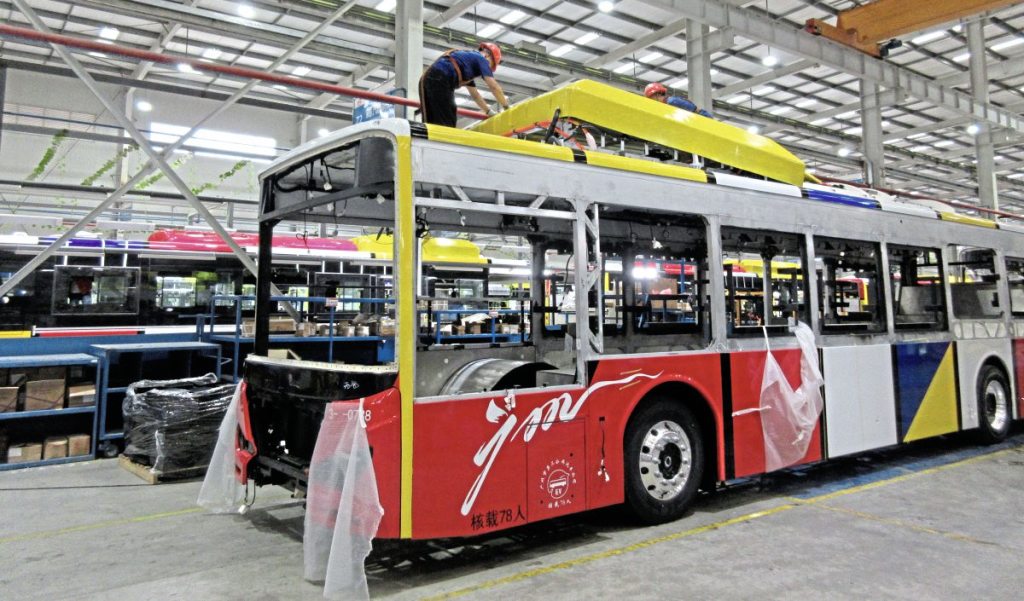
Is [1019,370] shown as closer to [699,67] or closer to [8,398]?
[699,67]

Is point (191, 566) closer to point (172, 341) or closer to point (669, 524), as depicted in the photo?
point (669, 524)

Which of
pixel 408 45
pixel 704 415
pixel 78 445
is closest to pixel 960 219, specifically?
pixel 704 415

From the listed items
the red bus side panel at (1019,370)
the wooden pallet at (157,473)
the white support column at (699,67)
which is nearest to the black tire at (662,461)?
the wooden pallet at (157,473)

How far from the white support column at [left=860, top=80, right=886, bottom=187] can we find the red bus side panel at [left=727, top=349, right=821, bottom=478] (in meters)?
15.1

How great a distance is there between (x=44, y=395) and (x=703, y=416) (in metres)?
7.23

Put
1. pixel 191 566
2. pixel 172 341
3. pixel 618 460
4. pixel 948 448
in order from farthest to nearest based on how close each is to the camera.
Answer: pixel 172 341, pixel 948 448, pixel 618 460, pixel 191 566

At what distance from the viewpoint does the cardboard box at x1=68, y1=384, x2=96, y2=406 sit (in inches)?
285

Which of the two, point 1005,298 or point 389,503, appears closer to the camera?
point 389,503

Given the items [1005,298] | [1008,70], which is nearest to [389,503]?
[1005,298]

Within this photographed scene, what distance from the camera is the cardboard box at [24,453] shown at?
6.93m

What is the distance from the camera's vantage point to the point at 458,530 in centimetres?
367

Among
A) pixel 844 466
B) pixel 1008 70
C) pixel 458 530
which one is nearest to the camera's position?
pixel 458 530

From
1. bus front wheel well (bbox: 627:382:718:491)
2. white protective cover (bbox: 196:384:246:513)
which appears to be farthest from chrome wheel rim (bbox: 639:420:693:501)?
white protective cover (bbox: 196:384:246:513)

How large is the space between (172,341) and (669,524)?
24.6ft
